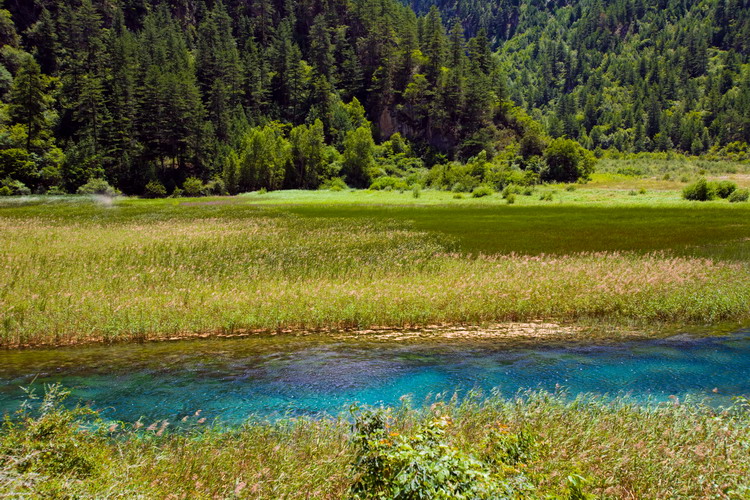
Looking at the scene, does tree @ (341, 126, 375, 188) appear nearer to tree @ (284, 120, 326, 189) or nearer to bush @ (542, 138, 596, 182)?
tree @ (284, 120, 326, 189)

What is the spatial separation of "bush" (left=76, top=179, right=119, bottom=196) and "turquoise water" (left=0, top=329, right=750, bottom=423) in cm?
9552

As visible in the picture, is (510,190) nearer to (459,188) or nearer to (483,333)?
(459,188)

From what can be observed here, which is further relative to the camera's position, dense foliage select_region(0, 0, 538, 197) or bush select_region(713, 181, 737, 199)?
dense foliage select_region(0, 0, 538, 197)

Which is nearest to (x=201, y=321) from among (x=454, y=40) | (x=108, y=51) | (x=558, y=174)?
(x=558, y=174)

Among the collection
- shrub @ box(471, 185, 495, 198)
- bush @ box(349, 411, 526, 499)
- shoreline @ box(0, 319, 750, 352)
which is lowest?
shoreline @ box(0, 319, 750, 352)

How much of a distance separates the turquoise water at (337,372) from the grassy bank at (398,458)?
7.80 feet

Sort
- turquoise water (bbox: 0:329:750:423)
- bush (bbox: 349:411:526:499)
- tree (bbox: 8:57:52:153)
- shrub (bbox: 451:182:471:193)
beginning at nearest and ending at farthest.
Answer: bush (bbox: 349:411:526:499) < turquoise water (bbox: 0:329:750:423) < tree (bbox: 8:57:52:153) < shrub (bbox: 451:182:471:193)

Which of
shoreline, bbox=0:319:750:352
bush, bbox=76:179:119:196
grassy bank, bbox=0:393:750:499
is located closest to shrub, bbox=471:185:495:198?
shoreline, bbox=0:319:750:352

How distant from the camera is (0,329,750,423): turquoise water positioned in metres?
11.1

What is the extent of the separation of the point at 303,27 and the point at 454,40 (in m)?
72.0

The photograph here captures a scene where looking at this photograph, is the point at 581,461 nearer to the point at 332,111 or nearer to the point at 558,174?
the point at 558,174

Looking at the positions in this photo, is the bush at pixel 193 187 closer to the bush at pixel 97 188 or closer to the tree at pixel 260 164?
the tree at pixel 260 164

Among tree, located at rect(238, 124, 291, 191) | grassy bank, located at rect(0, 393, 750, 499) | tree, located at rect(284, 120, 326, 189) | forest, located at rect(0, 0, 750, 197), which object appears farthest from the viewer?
tree, located at rect(284, 120, 326, 189)

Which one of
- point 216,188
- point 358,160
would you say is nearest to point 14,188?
point 216,188
